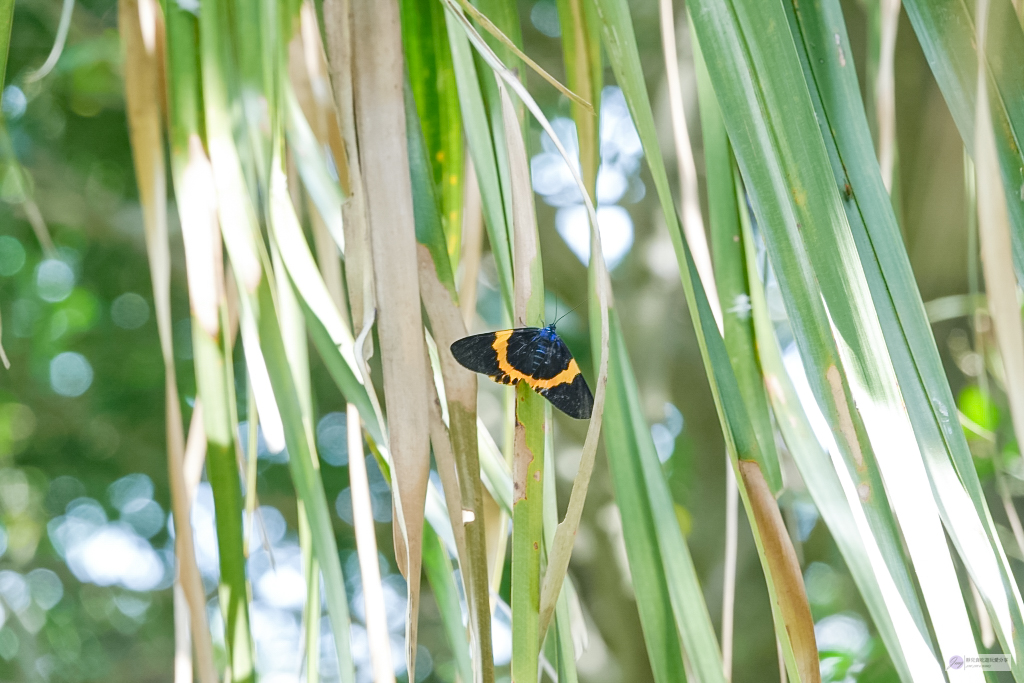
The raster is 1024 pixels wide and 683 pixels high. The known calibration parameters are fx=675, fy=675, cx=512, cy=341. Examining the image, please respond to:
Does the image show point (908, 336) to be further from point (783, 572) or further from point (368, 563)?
point (368, 563)

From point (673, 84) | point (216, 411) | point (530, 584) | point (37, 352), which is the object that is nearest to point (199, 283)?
point (216, 411)

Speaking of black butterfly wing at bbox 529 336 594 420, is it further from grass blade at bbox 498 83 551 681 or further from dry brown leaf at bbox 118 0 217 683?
dry brown leaf at bbox 118 0 217 683

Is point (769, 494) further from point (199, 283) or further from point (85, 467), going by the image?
point (85, 467)

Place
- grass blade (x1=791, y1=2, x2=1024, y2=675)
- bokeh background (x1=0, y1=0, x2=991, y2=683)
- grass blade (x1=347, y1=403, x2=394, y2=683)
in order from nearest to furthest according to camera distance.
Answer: grass blade (x1=791, y1=2, x2=1024, y2=675)
grass blade (x1=347, y1=403, x2=394, y2=683)
bokeh background (x1=0, y1=0, x2=991, y2=683)

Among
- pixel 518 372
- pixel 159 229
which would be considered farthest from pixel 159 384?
pixel 518 372

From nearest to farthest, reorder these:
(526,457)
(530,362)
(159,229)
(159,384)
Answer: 1. (526,457)
2. (530,362)
3. (159,229)
4. (159,384)

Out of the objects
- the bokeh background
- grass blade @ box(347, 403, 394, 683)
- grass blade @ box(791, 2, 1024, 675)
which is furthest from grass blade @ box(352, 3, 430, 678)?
the bokeh background

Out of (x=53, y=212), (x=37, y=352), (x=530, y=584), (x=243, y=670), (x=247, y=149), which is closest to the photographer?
(x=530, y=584)
